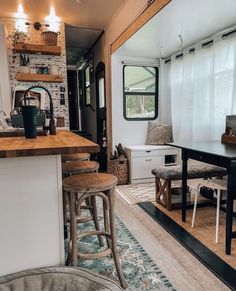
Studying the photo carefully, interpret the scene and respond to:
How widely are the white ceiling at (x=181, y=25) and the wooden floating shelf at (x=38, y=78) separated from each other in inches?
46.6

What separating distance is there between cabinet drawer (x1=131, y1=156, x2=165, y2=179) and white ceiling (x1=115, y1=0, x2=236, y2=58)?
6.06 ft

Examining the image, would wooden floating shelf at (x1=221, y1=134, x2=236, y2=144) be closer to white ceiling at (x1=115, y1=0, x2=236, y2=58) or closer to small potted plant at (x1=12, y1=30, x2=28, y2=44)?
white ceiling at (x1=115, y1=0, x2=236, y2=58)

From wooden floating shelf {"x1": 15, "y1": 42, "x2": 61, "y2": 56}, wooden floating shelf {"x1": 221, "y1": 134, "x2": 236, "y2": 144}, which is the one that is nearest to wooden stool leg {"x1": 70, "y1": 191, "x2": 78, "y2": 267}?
wooden floating shelf {"x1": 221, "y1": 134, "x2": 236, "y2": 144}

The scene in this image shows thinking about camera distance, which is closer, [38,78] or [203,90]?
[203,90]

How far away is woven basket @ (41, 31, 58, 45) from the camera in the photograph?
388 cm

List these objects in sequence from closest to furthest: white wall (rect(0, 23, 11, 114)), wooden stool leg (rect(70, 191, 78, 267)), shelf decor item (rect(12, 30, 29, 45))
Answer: wooden stool leg (rect(70, 191, 78, 267))
white wall (rect(0, 23, 11, 114))
shelf decor item (rect(12, 30, 29, 45))

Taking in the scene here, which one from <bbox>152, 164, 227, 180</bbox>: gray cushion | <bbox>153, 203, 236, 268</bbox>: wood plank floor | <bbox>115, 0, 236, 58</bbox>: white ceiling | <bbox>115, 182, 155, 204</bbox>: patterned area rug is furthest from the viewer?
<bbox>115, 182, 155, 204</bbox>: patterned area rug

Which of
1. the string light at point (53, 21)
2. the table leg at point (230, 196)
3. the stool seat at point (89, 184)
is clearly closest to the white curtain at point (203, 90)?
the table leg at point (230, 196)

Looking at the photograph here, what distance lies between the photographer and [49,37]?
12.8ft

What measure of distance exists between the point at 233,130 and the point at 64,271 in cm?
236

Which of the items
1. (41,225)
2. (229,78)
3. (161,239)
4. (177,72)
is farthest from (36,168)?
(177,72)

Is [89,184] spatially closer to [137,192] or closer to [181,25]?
[137,192]

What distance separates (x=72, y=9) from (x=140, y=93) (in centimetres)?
185

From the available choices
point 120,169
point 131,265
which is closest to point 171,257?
point 131,265
